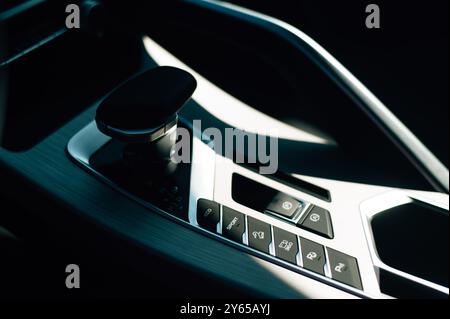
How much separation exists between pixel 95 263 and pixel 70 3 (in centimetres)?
27

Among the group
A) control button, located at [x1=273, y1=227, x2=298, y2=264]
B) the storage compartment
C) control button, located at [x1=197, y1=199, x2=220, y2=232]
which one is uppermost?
the storage compartment

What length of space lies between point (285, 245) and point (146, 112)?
0.18m

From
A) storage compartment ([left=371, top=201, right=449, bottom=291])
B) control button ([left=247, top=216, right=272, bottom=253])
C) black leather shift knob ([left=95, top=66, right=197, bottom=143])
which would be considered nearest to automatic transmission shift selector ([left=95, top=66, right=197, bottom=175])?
black leather shift knob ([left=95, top=66, right=197, bottom=143])

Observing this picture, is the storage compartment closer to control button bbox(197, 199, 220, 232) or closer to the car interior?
the car interior

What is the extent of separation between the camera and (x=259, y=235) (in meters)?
0.55

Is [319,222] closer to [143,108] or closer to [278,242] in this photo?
[278,242]

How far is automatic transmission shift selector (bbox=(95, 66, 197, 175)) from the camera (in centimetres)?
52

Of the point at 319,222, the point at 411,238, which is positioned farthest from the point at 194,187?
the point at 411,238

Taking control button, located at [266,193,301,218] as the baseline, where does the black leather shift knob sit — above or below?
above
